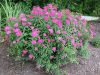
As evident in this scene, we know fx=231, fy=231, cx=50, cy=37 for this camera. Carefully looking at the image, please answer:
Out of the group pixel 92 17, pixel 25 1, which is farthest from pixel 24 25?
pixel 92 17

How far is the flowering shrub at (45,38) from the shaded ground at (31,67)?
22cm

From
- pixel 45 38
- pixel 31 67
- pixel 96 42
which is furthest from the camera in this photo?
pixel 96 42

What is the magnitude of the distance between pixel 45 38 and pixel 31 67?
630 millimetres

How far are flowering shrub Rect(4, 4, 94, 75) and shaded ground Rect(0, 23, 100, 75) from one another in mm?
218

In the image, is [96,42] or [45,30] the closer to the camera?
[45,30]

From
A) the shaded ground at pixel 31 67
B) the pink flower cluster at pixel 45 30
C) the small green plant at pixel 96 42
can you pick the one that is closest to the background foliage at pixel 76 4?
the small green plant at pixel 96 42

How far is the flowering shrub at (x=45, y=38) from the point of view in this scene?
3.44 m

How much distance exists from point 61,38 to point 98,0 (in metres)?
3.28

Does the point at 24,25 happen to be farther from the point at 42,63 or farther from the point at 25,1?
the point at 25,1

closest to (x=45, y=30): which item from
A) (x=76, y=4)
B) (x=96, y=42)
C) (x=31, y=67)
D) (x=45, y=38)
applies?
(x=45, y=38)

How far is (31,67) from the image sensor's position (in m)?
3.82

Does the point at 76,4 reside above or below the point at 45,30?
below

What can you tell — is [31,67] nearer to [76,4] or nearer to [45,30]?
[45,30]

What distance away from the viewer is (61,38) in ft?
11.4
